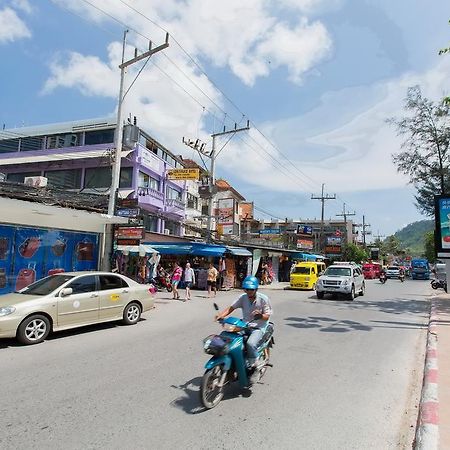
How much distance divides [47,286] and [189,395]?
5.68 meters

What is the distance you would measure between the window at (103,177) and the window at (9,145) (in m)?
8.49

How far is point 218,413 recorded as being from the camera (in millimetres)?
4941

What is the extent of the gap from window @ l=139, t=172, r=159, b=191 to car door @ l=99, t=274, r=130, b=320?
19096 millimetres

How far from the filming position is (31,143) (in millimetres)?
33281

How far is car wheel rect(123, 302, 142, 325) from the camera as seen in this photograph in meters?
11.3

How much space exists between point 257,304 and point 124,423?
2.53m

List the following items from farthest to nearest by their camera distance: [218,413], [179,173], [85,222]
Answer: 1. [179,173]
2. [85,222]
3. [218,413]

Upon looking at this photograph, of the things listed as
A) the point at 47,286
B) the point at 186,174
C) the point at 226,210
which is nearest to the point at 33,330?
the point at 47,286

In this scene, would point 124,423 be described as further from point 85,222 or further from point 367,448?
point 85,222

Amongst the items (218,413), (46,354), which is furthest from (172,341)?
(218,413)

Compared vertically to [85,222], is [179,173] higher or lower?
higher

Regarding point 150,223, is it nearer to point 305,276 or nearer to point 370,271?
point 305,276

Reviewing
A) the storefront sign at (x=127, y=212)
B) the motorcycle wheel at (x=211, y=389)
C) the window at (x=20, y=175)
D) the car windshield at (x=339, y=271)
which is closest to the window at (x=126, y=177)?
the window at (x=20, y=175)

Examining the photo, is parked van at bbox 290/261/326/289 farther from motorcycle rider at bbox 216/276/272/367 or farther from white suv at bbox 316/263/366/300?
motorcycle rider at bbox 216/276/272/367
